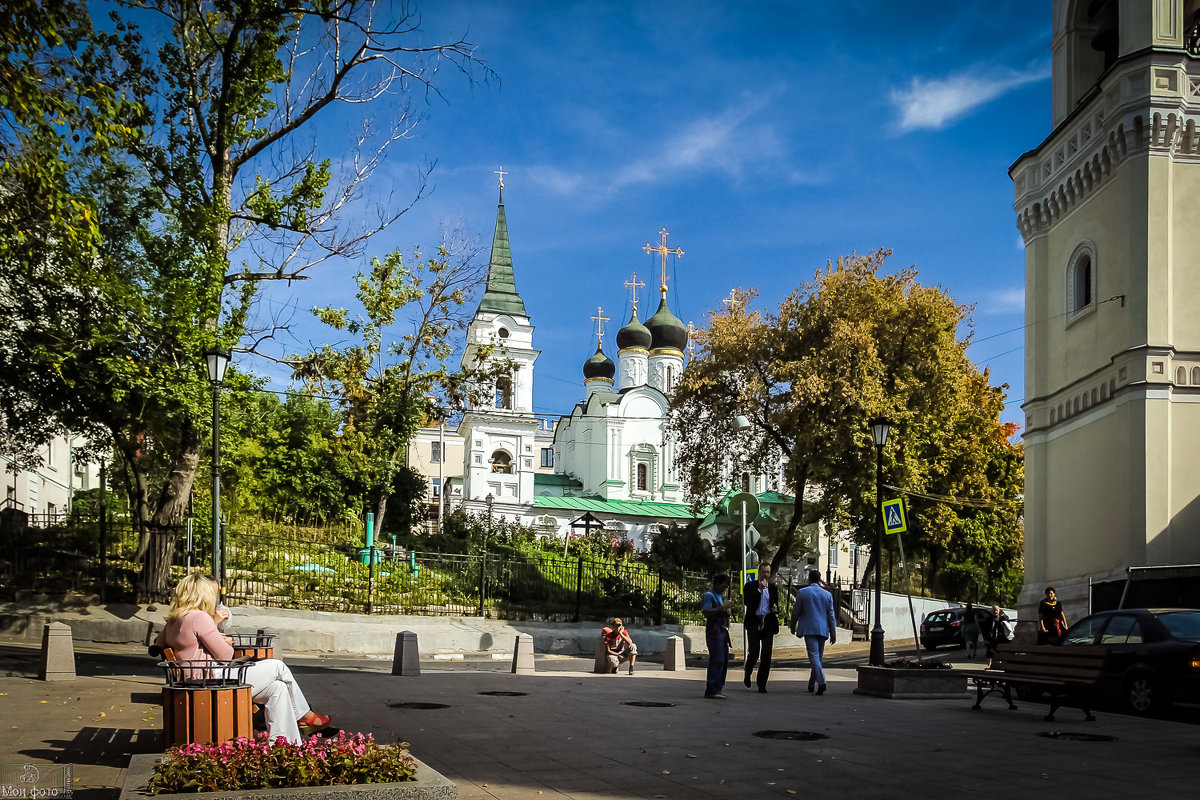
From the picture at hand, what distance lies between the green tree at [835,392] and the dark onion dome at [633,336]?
1841 inches

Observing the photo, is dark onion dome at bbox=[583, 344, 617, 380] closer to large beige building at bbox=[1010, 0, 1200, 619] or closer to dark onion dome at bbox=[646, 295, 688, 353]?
dark onion dome at bbox=[646, 295, 688, 353]

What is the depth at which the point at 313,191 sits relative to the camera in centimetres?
1906

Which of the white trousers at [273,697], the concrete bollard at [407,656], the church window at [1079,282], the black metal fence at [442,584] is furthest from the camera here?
the church window at [1079,282]

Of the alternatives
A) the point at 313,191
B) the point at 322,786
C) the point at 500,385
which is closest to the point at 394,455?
the point at 500,385

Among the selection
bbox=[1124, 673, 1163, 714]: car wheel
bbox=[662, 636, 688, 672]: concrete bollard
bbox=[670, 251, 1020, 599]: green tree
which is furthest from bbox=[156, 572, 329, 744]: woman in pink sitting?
bbox=[670, 251, 1020, 599]: green tree

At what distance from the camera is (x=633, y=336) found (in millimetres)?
83938

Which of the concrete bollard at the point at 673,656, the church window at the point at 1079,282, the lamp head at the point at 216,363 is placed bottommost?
the concrete bollard at the point at 673,656

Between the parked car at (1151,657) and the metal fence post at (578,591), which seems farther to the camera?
the metal fence post at (578,591)

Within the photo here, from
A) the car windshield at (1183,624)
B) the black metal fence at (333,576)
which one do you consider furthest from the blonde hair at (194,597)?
the black metal fence at (333,576)

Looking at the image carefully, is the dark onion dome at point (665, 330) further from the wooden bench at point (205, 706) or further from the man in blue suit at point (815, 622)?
the wooden bench at point (205, 706)

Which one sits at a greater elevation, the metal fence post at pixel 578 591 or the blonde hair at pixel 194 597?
the blonde hair at pixel 194 597

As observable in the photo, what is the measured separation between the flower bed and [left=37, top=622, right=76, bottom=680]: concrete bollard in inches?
350

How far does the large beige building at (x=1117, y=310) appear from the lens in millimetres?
25188

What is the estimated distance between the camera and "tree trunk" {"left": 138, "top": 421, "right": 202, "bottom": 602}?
20.4m
